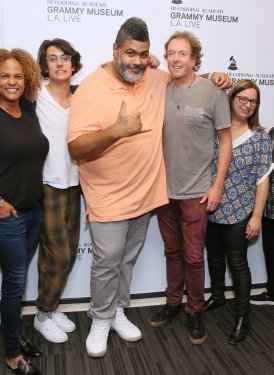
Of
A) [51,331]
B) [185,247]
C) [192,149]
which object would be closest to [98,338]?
[51,331]

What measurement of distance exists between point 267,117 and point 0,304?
206 cm

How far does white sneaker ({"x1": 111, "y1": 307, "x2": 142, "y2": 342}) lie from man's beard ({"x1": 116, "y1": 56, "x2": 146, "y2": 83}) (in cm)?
138

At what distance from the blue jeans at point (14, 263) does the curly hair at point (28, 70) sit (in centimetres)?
59

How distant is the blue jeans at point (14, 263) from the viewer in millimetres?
1863

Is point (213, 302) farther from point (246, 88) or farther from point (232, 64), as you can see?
point (232, 64)

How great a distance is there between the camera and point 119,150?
2.03 meters

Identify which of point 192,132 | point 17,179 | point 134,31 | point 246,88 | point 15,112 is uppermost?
point 134,31

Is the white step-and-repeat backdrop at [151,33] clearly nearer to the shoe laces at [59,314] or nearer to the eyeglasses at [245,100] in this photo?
the shoe laces at [59,314]

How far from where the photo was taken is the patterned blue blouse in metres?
2.23

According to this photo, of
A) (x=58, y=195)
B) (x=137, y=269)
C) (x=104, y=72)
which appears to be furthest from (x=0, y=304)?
(x=104, y=72)

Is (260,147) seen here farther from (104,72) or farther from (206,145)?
(104,72)

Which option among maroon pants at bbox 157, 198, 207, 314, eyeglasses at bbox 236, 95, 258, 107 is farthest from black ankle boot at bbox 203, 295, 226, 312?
eyeglasses at bbox 236, 95, 258, 107

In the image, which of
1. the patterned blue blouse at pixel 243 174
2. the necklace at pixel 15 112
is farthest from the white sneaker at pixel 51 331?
the necklace at pixel 15 112

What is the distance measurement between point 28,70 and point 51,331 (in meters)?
1.50
